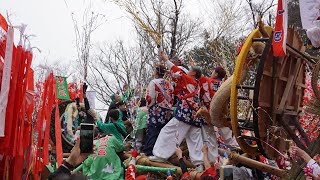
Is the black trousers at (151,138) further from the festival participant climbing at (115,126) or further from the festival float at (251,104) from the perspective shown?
the festival float at (251,104)

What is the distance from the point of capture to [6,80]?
4387 millimetres

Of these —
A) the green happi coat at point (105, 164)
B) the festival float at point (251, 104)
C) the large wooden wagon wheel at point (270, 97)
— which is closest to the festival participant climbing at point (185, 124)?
the green happi coat at point (105, 164)

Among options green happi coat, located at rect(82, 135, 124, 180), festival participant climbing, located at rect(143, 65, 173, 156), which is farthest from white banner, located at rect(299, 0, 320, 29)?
festival participant climbing, located at rect(143, 65, 173, 156)

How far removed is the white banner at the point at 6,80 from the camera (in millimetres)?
4305

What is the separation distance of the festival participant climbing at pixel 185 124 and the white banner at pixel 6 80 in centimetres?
258

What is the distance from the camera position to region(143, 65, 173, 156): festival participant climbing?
25.0ft

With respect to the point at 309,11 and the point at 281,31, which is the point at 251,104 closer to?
the point at 281,31

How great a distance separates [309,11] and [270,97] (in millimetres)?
818

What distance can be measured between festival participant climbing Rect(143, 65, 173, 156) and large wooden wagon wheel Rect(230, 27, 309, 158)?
10.3 ft

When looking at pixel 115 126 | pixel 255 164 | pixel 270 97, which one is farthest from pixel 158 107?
pixel 270 97

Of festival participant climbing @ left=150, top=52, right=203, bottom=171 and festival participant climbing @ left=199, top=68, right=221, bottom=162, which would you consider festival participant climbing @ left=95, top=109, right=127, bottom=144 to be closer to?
festival participant climbing @ left=150, top=52, right=203, bottom=171

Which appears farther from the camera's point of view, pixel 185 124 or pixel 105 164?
pixel 185 124

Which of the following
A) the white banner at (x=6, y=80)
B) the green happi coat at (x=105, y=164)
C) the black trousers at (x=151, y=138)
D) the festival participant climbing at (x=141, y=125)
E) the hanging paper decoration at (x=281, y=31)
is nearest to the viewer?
the hanging paper decoration at (x=281, y=31)

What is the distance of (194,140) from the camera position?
6.71m
